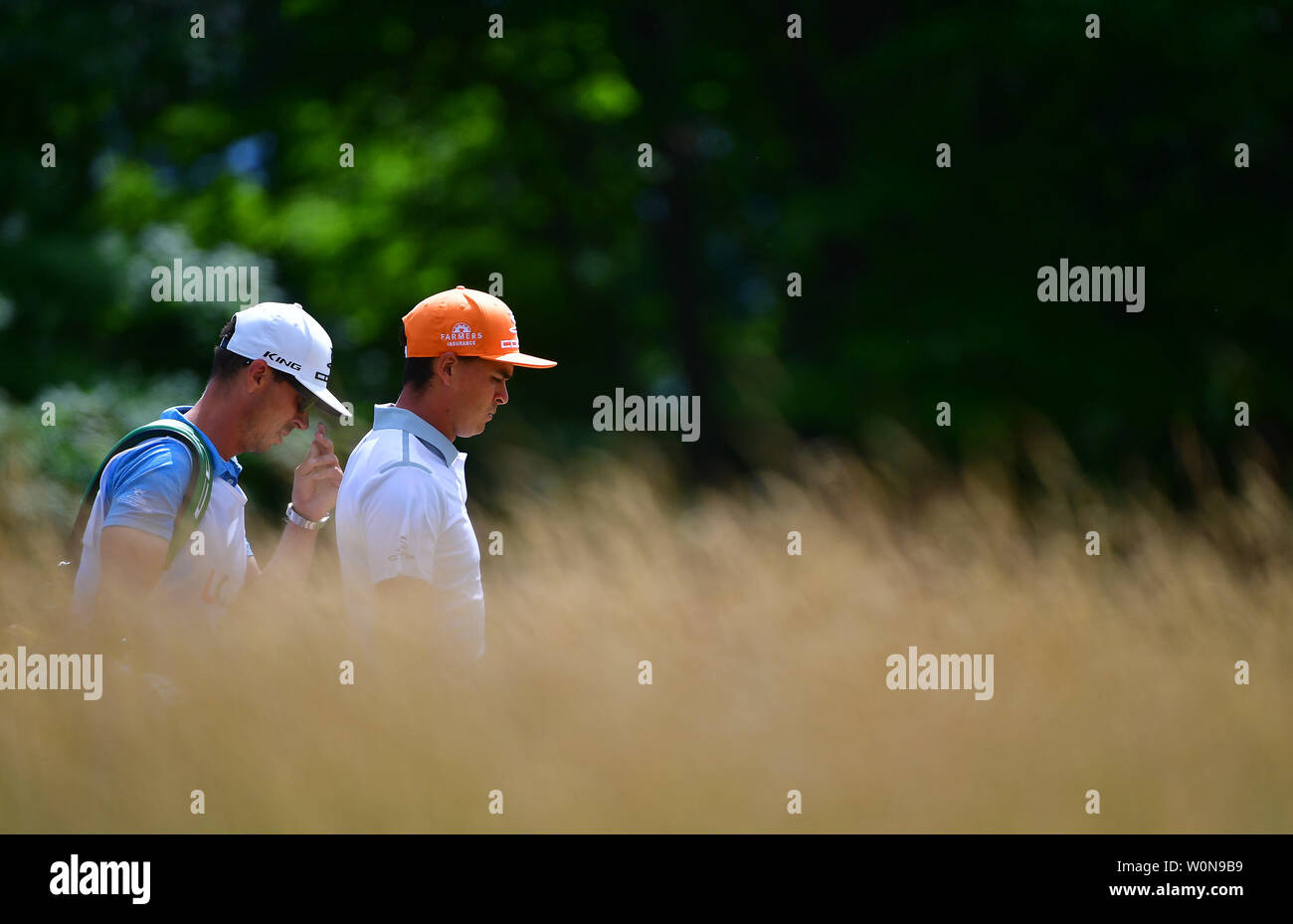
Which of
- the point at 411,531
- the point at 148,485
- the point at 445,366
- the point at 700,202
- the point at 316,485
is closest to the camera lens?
the point at 148,485

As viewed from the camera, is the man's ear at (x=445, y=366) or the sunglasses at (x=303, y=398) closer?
the sunglasses at (x=303, y=398)

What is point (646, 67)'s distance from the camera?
1451cm

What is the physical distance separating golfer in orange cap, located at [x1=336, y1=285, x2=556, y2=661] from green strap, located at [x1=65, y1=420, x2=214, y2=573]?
354 millimetres

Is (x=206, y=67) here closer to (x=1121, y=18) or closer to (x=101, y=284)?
(x=101, y=284)

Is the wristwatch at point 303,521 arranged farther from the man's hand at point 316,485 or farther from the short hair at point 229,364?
the short hair at point 229,364

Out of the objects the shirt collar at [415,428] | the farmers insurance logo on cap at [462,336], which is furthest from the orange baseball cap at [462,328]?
the shirt collar at [415,428]

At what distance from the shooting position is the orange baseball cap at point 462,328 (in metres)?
3.57

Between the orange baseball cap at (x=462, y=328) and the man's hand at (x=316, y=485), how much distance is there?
43 cm

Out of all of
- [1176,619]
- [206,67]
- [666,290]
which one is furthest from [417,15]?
[1176,619]

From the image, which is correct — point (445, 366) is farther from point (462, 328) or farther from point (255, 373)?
point (255, 373)

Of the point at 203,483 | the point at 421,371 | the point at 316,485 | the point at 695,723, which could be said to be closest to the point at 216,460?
the point at 203,483

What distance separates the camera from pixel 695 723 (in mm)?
3590

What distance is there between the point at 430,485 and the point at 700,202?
12.9 m

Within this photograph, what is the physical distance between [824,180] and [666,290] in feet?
10.1
